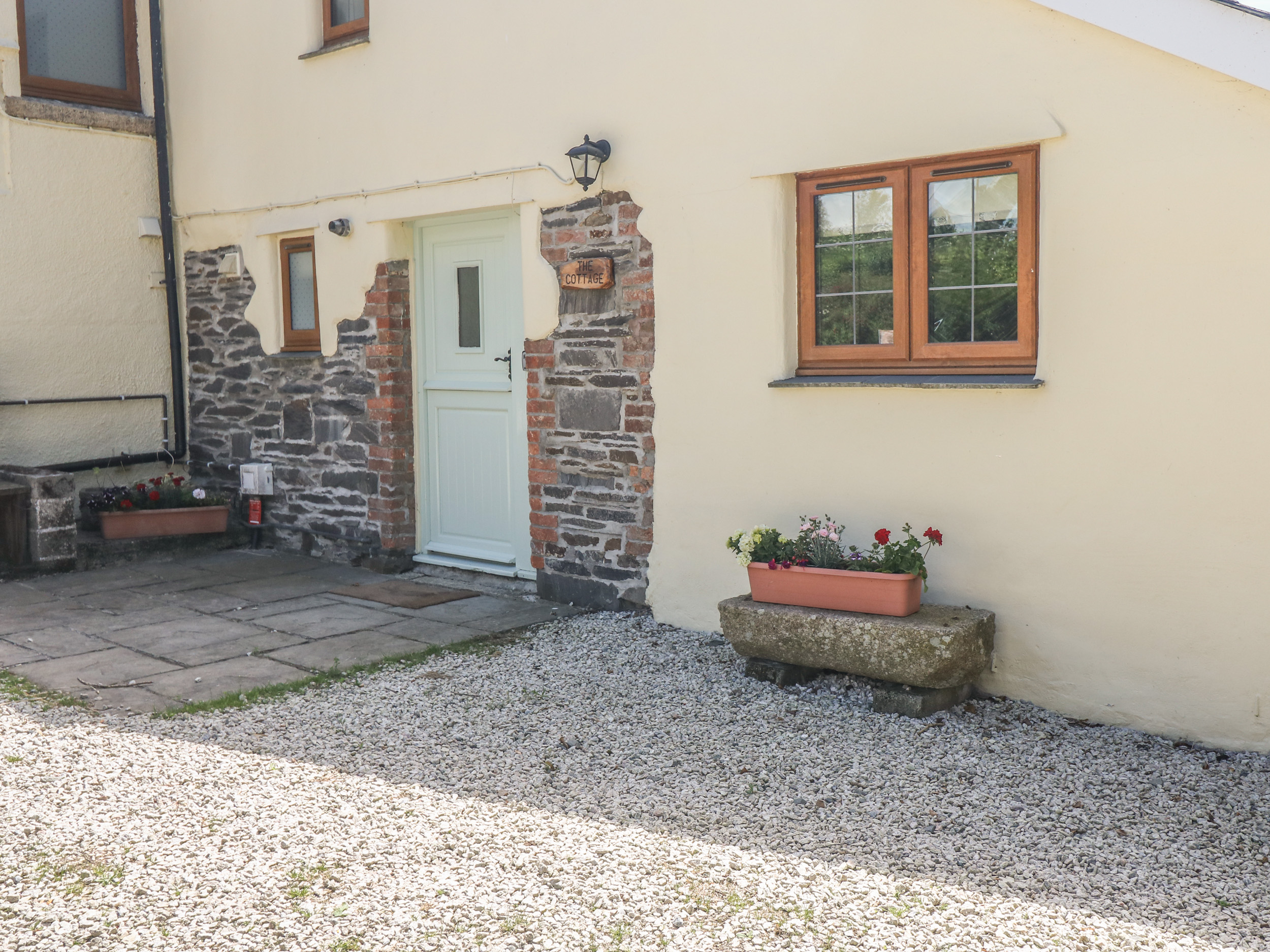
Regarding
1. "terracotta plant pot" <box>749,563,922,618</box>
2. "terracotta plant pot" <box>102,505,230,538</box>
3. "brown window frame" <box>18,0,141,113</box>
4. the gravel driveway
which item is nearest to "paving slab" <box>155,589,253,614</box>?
"terracotta plant pot" <box>102,505,230,538</box>

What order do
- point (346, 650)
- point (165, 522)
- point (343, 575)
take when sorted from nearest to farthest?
point (346, 650) < point (343, 575) < point (165, 522)

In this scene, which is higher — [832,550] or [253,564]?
[832,550]

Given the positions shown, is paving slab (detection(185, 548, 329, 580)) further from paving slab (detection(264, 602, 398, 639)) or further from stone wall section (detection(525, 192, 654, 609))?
stone wall section (detection(525, 192, 654, 609))

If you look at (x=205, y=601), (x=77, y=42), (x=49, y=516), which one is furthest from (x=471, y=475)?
(x=77, y=42)

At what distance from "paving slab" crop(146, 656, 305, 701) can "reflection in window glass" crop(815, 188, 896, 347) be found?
2782 millimetres

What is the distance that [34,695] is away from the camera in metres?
4.57

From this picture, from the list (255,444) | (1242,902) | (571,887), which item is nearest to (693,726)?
(571,887)

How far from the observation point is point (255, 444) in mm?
7816

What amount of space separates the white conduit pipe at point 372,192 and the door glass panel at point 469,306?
523 millimetres

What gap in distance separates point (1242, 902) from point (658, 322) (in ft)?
11.5

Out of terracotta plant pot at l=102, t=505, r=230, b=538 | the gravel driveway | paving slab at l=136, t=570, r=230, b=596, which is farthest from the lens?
terracotta plant pot at l=102, t=505, r=230, b=538

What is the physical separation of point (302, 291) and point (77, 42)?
2.44m

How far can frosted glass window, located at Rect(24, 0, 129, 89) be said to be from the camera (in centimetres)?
766

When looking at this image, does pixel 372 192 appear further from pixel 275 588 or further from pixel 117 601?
pixel 117 601
